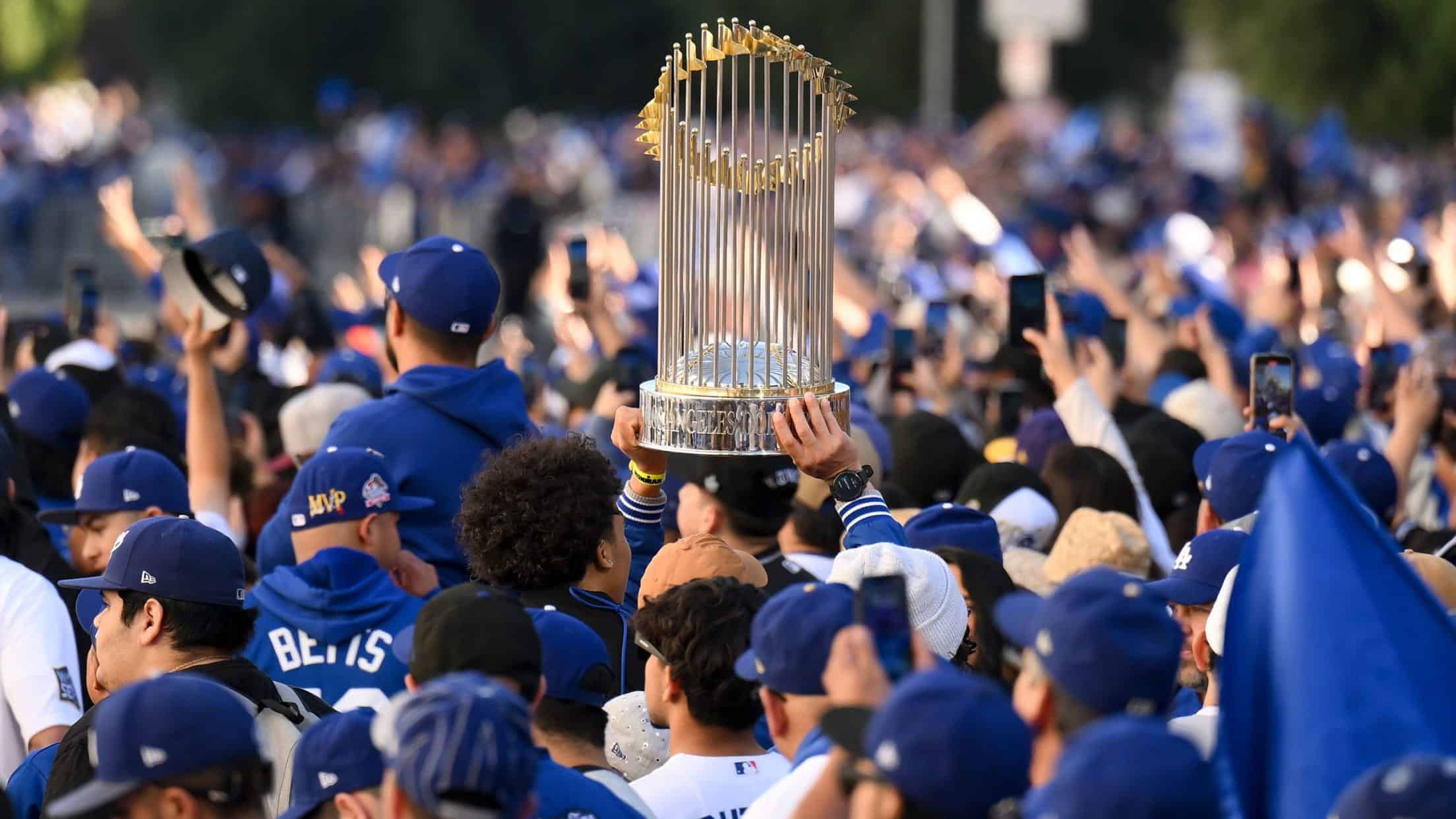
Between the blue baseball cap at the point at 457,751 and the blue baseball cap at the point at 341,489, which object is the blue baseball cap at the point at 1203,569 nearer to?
the blue baseball cap at the point at 341,489

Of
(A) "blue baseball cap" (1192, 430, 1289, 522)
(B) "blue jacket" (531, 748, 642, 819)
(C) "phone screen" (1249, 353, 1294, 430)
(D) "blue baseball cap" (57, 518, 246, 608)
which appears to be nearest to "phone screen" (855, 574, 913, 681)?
(B) "blue jacket" (531, 748, 642, 819)

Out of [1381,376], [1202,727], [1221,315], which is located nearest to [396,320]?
[1202,727]

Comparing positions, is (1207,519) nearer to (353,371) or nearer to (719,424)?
(719,424)

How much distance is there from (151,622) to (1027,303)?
3.94m

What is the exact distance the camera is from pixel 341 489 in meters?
6.03

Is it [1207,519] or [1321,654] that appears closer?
[1321,654]

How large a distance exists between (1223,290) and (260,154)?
102ft

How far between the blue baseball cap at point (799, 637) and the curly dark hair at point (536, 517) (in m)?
1.30

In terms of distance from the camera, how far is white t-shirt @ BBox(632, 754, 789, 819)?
15.4ft

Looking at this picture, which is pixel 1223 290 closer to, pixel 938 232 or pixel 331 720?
pixel 938 232

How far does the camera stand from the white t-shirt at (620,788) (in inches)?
173

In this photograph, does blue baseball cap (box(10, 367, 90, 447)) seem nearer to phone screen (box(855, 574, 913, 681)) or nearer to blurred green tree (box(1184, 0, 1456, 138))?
phone screen (box(855, 574, 913, 681))

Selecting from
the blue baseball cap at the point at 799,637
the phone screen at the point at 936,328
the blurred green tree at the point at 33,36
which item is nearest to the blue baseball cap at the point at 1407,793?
the blue baseball cap at the point at 799,637

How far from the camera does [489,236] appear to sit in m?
28.6
